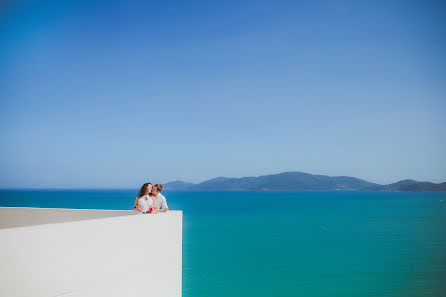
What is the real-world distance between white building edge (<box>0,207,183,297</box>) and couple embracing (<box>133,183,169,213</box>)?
0.33m

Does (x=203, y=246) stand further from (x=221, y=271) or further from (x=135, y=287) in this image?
(x=135, y=287)

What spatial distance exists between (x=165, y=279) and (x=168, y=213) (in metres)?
1.08

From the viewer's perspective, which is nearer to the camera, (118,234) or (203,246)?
(118,234)

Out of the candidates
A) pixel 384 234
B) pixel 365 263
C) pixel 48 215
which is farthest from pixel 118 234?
pixel 384 234

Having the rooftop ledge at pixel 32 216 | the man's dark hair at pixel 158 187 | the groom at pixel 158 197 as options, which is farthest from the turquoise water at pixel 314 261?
the rooftop ledge at pixel 32 216

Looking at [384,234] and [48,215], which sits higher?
[48,215]

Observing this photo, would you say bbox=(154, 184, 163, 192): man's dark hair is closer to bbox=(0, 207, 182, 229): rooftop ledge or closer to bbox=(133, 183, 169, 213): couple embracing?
bbox=(133, 183, 169, 213): couple embracing

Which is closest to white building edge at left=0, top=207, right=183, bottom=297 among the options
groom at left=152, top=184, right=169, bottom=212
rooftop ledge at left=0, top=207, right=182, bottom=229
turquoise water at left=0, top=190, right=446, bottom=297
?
rooftop ledge at left=0, top=207, right=182, bottom=229

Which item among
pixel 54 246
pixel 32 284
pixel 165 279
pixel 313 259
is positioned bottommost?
pixel 313 259

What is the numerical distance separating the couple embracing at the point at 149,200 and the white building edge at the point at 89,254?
330mm

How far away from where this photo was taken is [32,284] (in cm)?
406

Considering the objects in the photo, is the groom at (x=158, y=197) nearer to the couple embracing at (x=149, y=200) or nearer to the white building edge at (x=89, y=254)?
the couple embracing at (x=149, y=200)

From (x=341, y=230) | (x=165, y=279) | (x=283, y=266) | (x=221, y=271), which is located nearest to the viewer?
(x=165, y=279)

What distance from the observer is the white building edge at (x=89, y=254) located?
397 centimetres
